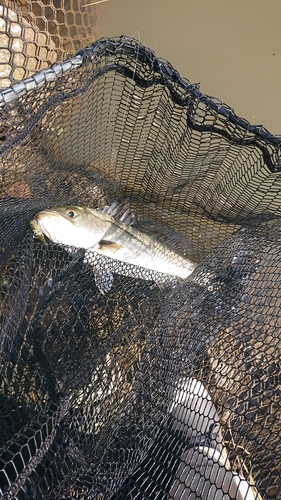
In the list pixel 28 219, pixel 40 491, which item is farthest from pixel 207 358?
pixel 28 219

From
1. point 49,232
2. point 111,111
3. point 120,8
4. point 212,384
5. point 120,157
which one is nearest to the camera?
point 212,384

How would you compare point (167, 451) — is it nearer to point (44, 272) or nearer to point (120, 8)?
point (44, 272)

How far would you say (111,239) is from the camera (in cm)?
325

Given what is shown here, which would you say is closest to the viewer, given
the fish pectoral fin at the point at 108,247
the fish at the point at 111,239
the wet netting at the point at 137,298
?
the wet netting at the point at 137,298

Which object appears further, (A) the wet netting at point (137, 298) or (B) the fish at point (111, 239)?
(B) the fish at point (111, 239)

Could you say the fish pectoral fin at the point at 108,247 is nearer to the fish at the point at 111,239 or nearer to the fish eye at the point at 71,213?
the fish at the point at 111,239

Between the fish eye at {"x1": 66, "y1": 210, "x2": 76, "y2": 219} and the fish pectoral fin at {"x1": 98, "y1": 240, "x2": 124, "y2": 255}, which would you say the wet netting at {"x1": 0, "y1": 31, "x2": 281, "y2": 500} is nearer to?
the fish pectoral fin at {"x1": 98, "y1": 240, "x2": 124, "y2": 255}

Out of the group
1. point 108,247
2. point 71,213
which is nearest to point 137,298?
point 108,247

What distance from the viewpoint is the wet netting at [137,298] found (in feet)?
6.30

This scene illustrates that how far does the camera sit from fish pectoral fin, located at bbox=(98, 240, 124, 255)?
3.19 meters

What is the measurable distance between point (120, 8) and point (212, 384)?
187 inches

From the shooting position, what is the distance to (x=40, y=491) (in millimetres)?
1795

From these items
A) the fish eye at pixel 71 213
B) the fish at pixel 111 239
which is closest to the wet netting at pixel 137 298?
the fish at pixel 111 239

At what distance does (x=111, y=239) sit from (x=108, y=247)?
0.08m
